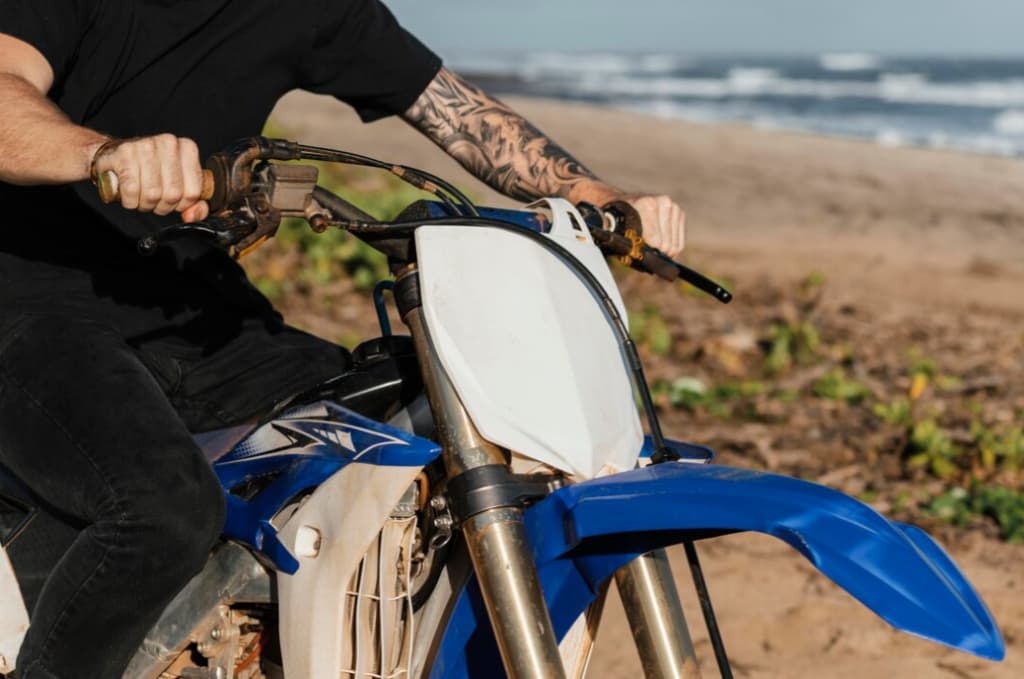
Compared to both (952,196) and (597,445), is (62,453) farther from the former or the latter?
(952,196)

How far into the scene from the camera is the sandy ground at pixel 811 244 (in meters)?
4.02

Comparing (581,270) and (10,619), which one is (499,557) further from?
(10,619)

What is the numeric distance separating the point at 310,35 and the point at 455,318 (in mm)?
1181

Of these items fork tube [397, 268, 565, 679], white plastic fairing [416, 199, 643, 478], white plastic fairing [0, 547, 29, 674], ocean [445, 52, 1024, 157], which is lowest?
ocean [445, 52, 1024, 157]

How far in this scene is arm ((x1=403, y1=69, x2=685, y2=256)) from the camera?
9.84 feet

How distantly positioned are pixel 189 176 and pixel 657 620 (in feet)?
3.61

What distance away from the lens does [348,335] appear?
275 inches

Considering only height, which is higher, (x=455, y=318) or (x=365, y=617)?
(x=455, y=318)

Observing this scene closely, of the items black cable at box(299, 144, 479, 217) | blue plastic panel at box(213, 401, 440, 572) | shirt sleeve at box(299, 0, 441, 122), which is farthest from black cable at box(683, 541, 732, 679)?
shirt sleeve at box(299, 0, 441, 122)

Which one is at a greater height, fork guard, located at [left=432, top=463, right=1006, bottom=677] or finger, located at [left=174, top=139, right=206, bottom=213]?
finger, located at [left=174, top=139, right=206, bottom=213]

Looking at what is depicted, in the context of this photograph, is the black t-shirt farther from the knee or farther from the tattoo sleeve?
the knee

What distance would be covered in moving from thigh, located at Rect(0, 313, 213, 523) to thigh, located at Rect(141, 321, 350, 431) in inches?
8.2

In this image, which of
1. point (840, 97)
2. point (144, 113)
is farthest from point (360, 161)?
point (840, 97)

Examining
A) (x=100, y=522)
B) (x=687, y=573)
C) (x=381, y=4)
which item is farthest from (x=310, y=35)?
(x=687, y=573)
